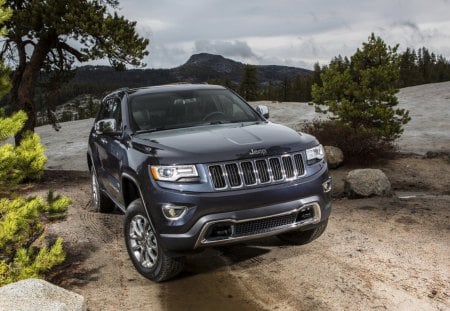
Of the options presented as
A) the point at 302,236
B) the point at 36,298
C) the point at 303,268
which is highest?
the point at 36,298

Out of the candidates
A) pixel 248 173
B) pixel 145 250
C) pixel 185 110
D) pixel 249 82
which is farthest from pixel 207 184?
pixel 249 82

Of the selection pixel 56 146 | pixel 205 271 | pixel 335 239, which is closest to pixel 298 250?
pixel 335 239

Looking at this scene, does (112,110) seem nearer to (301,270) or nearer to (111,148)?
(111,148)

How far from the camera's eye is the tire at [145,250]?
5.09 metres

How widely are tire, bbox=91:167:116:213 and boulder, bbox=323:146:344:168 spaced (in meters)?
7.94

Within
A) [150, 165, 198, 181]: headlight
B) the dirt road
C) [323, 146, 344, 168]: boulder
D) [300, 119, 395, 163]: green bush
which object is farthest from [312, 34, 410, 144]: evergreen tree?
[150, 165, 198, 181]: headlight

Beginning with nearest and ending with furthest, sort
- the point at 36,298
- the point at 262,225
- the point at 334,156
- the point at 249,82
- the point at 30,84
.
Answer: the point at 36,298 → the point at 262,225 → the point at 334,156 → the point at 30,84 → the point at 249,82

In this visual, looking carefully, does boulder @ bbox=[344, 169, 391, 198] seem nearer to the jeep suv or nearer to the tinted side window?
the jeep suv

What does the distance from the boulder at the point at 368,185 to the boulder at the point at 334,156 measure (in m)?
4.43

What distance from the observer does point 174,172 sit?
4688mm

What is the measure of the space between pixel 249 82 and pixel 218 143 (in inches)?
2713

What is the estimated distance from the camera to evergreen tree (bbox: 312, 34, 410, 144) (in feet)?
48.6

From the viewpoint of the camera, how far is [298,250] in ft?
19.9

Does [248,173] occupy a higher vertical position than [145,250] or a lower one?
higher
